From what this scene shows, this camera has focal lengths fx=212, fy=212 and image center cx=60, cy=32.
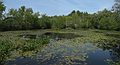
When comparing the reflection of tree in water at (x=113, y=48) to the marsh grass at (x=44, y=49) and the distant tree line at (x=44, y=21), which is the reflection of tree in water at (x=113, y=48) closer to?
the marsh grass at (x=44, y=49)

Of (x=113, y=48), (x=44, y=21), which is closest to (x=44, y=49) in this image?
(x=113, y=48)

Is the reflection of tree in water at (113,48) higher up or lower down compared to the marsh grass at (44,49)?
lower down

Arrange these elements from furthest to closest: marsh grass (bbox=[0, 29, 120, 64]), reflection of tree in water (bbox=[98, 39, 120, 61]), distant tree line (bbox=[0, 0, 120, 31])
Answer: distant tree line (bbox=[0, 0, 120, 31]), reflection of tree in water (bbox=[98, 39, 120, 61]), marsh grass (bbox=[0, 29, 120, 64])

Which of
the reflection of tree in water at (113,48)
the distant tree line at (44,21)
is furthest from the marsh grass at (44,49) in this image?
the distant tree line at (44,21)

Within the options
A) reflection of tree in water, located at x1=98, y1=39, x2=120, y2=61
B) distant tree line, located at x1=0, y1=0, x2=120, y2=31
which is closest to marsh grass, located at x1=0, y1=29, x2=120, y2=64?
reflection of tree in water, located at x1=98, y1=39, x2=120, y2=61

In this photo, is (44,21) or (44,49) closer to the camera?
(44,49)

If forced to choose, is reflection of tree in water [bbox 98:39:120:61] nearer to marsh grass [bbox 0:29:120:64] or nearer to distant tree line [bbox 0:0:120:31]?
marsh grass [bbox 0:29:120:64]

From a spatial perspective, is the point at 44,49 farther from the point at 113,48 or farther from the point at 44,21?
the point at 44,21

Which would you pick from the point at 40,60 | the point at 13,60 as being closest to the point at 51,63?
the point at 40,60

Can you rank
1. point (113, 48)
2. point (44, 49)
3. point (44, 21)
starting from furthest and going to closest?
point (44, 21) < point (113, 48) < point (44, 49)

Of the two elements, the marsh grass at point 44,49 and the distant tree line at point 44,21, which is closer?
the marsh grass at point 44,49

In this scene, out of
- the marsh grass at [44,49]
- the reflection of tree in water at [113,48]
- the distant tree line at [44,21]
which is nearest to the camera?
the marsh grass at [44,49]

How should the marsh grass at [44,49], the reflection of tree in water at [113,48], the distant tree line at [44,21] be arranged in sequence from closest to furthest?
the marsh grass at [44,49] → the reflection of tree in water at [113,48] → the distant tree line at [44,21]

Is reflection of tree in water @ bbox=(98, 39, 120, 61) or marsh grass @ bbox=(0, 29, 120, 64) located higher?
marsh grass @ bbox=(0, 29, 120, 64)
